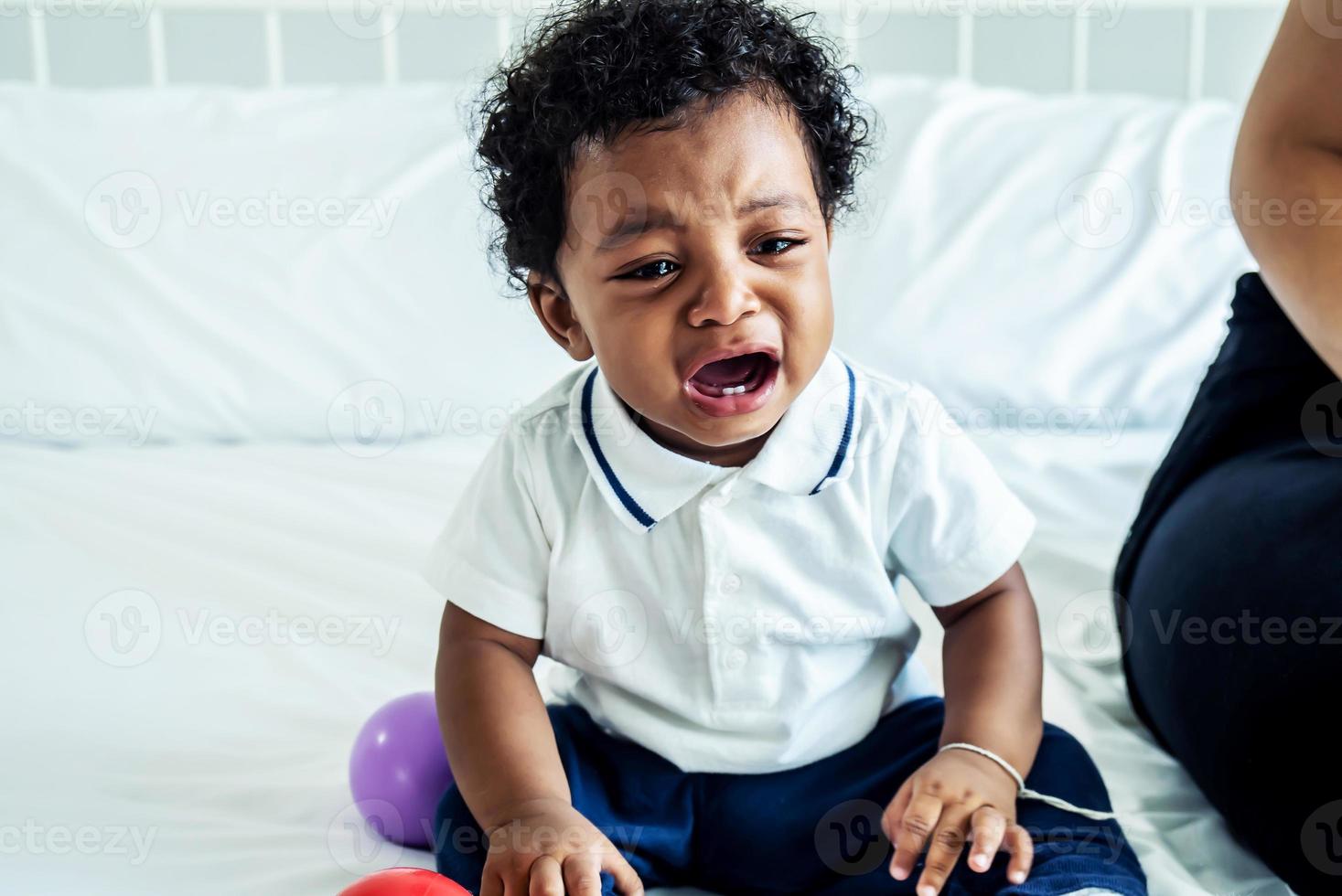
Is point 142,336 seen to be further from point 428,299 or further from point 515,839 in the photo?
point 515,839

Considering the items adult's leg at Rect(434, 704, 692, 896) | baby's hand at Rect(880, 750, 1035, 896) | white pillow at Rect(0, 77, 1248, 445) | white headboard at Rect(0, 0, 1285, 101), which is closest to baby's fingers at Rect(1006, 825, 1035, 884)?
baby's hand at Rect(880, 750, 1035, 896)

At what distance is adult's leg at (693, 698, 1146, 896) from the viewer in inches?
31.9

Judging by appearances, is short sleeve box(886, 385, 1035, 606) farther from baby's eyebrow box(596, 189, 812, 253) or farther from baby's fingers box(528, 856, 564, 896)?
baby's fingers box(528, 856, 564, 896)

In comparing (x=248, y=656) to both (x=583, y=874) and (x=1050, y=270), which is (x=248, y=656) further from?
(x=1050, y=270)

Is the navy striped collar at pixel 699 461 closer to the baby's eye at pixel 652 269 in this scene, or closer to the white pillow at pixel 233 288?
the baby's eye at pixel 652 269


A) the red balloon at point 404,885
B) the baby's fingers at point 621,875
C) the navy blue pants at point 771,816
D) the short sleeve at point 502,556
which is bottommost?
the navy blue pants at point 771,816

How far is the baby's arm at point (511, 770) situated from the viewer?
0.74m

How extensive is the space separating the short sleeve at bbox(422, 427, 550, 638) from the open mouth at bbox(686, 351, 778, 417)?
16 cm

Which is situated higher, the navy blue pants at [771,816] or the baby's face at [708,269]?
the baby's face at [708,269]

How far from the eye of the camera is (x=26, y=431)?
61.4 inches

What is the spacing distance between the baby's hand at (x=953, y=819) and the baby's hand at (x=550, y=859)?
0.17 m

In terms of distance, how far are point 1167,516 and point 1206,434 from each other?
75 millimetres

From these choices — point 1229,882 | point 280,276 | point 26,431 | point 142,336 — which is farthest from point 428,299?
point 1229,882

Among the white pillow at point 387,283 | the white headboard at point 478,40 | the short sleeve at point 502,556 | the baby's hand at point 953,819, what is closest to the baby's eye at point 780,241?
the short sleeve at point 502,556
